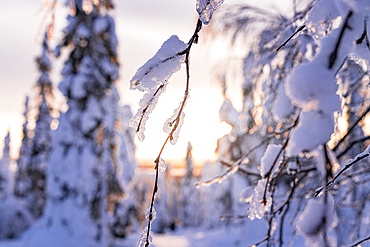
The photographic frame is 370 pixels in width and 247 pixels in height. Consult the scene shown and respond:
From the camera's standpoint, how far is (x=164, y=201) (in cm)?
2388

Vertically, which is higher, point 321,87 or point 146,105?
point 321,87

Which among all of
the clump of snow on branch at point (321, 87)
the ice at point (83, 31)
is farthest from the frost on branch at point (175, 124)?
the ice at point (83, 31)

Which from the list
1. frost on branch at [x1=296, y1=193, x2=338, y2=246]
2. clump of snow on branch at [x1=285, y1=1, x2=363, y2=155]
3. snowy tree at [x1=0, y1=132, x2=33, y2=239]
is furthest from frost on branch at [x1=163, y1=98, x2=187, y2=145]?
snowy tree at [x1=0, y1=132, x2=33, y2=239]

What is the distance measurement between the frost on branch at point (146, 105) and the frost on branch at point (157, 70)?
2 centimetres

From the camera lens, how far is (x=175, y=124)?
2.12ft

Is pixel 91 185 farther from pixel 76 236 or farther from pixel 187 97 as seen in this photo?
pixel 187 97

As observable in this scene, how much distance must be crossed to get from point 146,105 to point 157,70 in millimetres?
86

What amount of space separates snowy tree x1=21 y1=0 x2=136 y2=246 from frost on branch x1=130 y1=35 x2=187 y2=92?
22.4 ft

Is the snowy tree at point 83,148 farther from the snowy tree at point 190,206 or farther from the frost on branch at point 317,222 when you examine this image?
the snowy tree at point 190,206

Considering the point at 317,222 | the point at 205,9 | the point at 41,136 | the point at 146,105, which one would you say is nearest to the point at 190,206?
the point at 41,136

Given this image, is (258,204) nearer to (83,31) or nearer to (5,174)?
(83,31)

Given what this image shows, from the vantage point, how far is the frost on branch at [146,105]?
26.4 inches

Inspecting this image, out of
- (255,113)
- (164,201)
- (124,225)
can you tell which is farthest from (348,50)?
(164,201)

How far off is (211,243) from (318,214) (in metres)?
9.34
